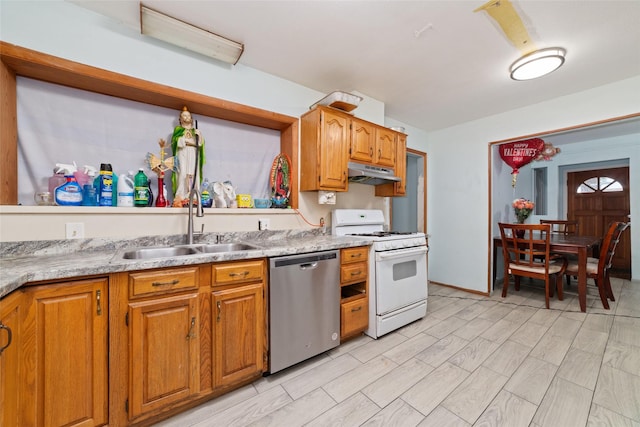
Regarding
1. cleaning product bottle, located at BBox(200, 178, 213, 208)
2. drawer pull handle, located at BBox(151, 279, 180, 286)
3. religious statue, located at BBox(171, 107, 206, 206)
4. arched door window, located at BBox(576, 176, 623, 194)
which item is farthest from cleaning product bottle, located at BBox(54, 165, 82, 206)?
arched door window, located at BBox(576, 176, 623, 194)

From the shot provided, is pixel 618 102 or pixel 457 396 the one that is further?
pixel 618 102

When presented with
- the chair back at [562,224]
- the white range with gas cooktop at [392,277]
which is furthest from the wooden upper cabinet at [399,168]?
the chair back at [562,224]

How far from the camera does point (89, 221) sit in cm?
159

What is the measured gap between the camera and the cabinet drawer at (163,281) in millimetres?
1230

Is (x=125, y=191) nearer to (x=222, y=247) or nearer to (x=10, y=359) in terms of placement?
(x=222, y=247)

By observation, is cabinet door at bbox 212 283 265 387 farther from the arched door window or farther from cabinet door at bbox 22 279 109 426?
the arched door window

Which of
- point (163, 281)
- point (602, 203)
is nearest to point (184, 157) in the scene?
point (163, 281)

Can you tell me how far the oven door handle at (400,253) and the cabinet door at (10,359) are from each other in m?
2.06

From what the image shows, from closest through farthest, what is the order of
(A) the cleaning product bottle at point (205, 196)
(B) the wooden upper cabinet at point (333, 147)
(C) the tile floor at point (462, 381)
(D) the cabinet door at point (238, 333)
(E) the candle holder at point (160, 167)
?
(C) the tile floor at point (462, 381) < (D) the cabinet door at point (238, 333) < (E) the candle holder at point (160, 167) < (A) the cleaning product bottle at point (205, 196) < (B) the wooden upper cabinet at point (333, 147)

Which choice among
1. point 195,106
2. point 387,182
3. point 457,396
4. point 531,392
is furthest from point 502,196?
point 195,106

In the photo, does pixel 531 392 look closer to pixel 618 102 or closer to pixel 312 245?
pixel 312 245

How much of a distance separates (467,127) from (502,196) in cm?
126

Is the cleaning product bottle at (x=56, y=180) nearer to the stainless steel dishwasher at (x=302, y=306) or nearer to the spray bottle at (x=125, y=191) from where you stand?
the spray bottle at (x=125, y=191)

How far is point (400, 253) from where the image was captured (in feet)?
7.43
